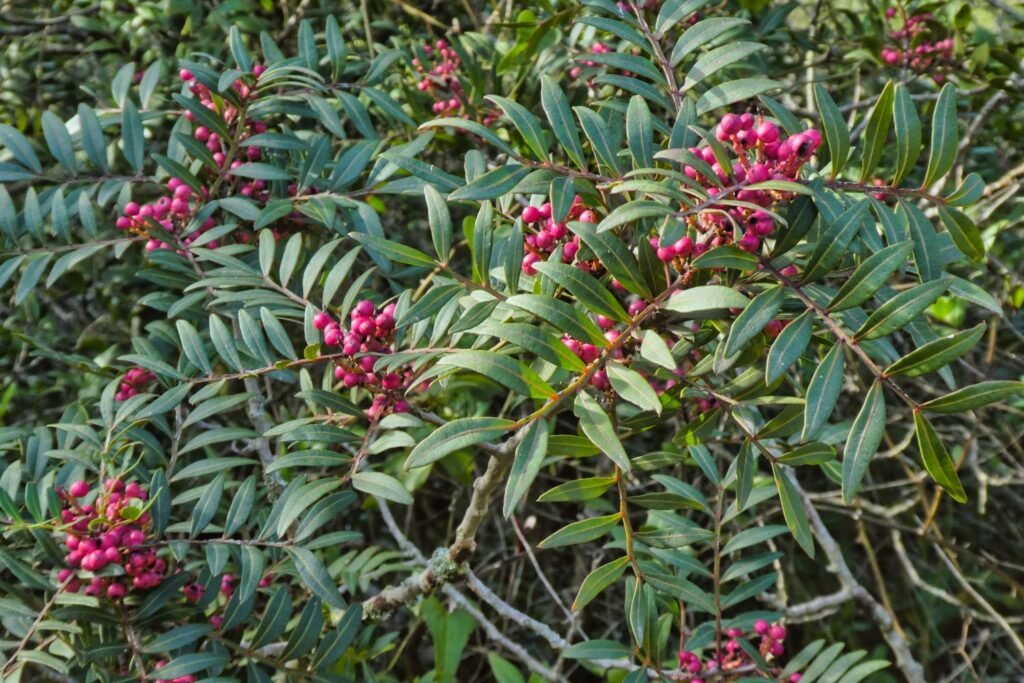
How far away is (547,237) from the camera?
1069 mm

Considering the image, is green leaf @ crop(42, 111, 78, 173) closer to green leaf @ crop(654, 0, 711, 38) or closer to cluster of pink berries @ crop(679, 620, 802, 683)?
green leaf @ crop(654, 0, 711, 38)

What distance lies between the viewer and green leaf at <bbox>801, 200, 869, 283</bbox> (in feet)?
2.80

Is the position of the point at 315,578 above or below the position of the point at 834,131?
below

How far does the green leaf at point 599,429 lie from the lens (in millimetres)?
837

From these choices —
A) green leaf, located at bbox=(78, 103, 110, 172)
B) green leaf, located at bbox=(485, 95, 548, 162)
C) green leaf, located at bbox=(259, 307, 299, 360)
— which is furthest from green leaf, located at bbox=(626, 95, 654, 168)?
green leaf, located at bbox=(78, 103, 110, 172)

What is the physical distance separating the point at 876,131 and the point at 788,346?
1.00ft

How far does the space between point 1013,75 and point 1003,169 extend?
32.4 inches

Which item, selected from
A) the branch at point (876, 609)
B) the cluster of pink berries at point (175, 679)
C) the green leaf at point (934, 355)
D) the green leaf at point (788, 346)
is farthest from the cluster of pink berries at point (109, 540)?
the branch at point (876, 609)

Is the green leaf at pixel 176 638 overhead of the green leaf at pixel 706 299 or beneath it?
beneath

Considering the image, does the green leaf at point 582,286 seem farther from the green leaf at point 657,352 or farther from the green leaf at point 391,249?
the green leaf at point 391,249

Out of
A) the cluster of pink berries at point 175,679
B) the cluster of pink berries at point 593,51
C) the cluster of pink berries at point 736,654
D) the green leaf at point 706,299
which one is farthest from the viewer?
the cluster of pink berries at point 593,51

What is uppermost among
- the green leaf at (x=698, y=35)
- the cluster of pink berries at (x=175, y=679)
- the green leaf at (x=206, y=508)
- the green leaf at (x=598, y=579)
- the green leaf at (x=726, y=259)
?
the green leaf at (x=698, y=35)

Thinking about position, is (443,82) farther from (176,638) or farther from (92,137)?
(176,638)

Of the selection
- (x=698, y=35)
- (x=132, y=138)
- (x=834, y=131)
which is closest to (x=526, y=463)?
(x=834, y=131)
